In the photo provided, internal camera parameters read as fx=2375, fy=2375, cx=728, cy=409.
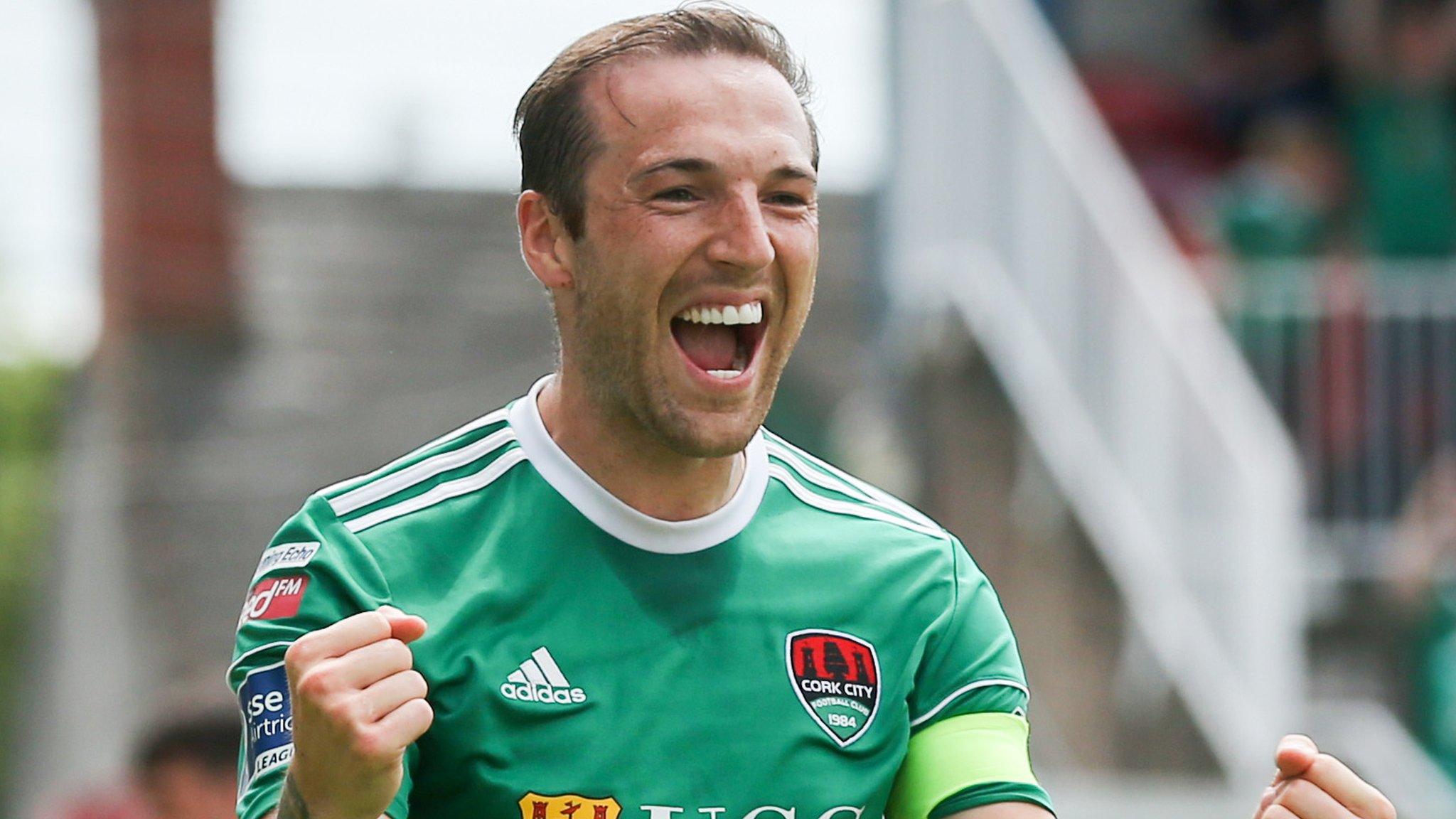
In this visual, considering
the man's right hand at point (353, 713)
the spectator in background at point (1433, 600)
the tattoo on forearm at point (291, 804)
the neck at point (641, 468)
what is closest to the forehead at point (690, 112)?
the neck at point (641, 468)

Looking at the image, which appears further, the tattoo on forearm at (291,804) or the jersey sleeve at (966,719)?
the jersey sleeve at (966,719)

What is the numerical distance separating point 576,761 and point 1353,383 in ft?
22.4

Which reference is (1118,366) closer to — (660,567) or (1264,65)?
(1264,65)

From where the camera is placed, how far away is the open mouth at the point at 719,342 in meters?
2.89

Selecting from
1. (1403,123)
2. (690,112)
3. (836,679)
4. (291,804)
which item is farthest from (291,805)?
(1403,123)

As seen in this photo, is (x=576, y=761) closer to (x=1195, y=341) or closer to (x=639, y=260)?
(x=639, y=260)

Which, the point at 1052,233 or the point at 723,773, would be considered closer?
the point at 723,773

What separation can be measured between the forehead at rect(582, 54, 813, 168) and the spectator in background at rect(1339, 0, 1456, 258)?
7064 millimetres

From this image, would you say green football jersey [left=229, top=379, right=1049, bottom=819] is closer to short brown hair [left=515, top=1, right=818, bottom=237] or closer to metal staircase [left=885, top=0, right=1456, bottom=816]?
short brown hair [left=515, top=1, right=818, bottom=237]

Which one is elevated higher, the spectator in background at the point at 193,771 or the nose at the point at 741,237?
the nose at the point at 741,237

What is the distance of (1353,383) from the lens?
905cm

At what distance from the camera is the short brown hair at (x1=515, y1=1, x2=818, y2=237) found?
2912 millimetres

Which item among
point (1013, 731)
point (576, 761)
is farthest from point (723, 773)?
point (1013, 731)

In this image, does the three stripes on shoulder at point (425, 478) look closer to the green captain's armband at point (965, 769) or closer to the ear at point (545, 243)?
the ear at point (545, 243)
